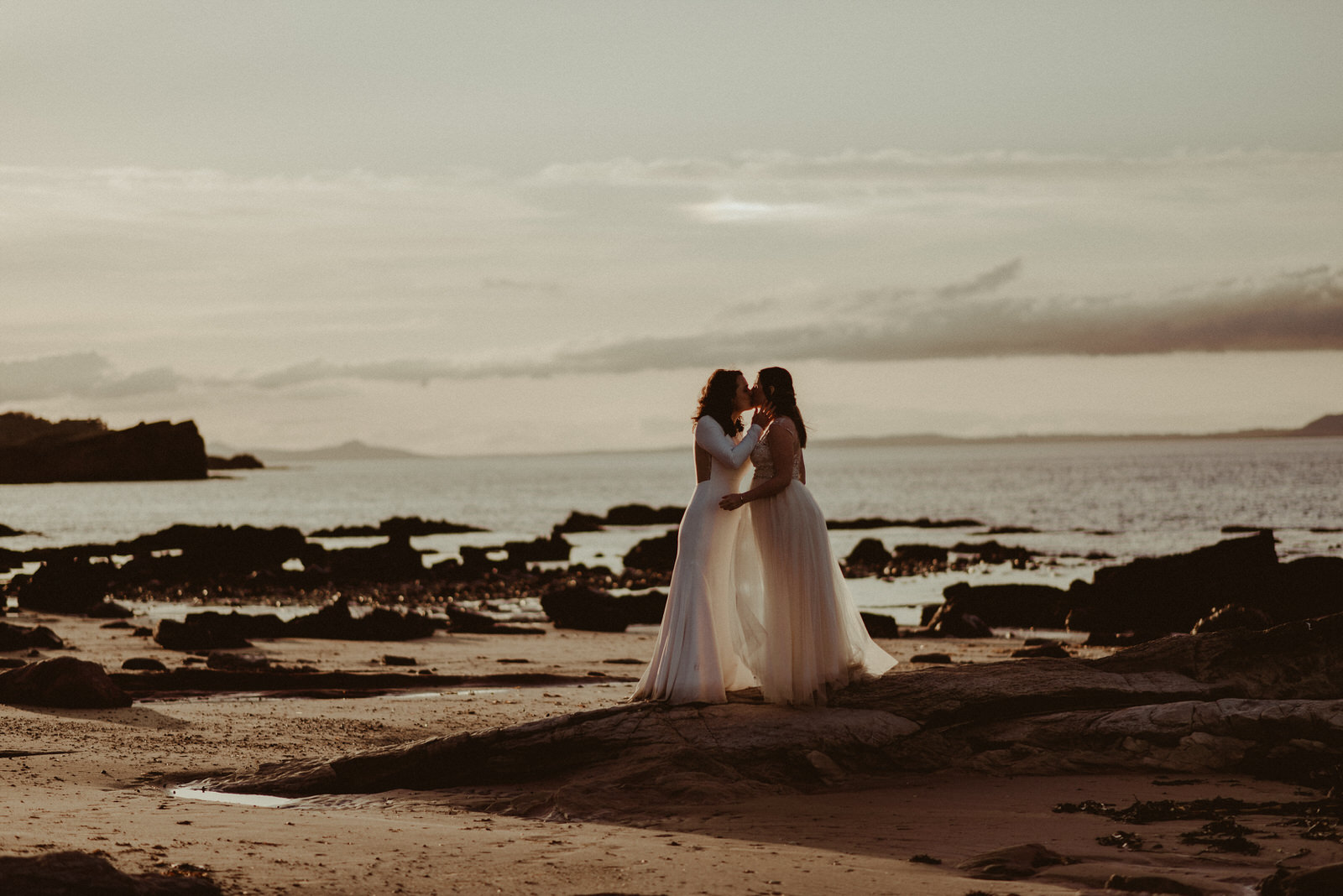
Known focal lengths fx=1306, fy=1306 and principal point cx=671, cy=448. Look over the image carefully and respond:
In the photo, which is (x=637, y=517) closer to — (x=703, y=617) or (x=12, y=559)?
(x=12, y=559)

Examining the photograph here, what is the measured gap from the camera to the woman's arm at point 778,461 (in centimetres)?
1077

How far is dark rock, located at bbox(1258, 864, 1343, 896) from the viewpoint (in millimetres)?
6379

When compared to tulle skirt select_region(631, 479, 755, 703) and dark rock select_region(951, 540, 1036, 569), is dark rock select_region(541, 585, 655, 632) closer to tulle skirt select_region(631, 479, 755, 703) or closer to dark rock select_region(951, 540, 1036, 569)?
tulle skirt select_region(631, 479, 755, 703)

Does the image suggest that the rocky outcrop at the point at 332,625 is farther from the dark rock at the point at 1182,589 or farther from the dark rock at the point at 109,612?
the dark rock at the point at 1182,589

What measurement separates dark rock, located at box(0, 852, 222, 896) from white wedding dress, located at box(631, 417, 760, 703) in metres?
4.86

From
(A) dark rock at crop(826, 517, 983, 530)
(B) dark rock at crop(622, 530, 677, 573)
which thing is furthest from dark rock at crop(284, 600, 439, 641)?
(A) dark rock at crop(826, 517, 983, 530)

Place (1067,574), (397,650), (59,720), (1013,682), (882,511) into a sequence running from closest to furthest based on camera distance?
(1013,682) → (59,720) → (397,650) → (1067,574) → (882,511)

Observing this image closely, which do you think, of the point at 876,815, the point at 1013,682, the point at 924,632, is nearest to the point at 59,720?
the point at 876,815

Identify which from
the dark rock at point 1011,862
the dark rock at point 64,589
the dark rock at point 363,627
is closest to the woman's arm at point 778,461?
the dark rock at point 1011,862

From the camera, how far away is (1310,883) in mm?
6430

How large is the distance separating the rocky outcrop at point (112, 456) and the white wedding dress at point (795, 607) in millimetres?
164863

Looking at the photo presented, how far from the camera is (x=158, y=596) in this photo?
33.7m

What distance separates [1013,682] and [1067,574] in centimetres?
3359

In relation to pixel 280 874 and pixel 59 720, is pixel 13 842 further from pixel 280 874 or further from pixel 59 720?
pixel 59 720
